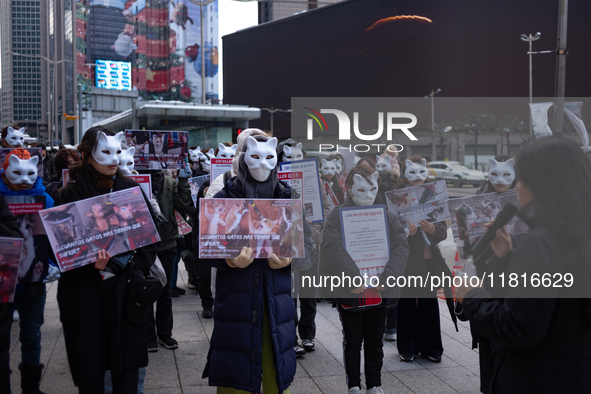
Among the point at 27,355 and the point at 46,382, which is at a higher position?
the point at 27,355

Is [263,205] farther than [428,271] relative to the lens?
No

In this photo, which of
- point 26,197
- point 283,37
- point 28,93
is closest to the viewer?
point 26,197

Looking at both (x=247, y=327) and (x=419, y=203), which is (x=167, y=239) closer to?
(x=247, y=327)

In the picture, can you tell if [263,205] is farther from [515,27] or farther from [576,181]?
[515,27]

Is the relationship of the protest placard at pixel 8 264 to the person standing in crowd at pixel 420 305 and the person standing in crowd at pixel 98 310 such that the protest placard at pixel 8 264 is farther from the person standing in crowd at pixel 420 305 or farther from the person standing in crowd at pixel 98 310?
the person standing in crowd at pixel 420 305

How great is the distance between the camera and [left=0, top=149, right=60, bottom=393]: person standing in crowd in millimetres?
3895

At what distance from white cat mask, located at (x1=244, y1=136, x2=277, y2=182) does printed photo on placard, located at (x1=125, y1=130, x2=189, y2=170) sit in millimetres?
2775

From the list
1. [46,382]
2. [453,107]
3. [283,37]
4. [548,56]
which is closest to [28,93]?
[283,37]

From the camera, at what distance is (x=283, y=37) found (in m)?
65.8

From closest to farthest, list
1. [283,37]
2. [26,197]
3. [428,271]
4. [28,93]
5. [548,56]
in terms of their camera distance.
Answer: [26,197] < [428,271] < [548,56] < [283,37] < [28,93]

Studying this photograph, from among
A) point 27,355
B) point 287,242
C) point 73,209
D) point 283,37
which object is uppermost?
point 283,37

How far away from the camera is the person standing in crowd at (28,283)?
3.89 meters

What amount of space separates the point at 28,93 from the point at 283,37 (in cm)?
6786

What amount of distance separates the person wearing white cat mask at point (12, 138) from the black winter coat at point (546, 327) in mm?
6797
